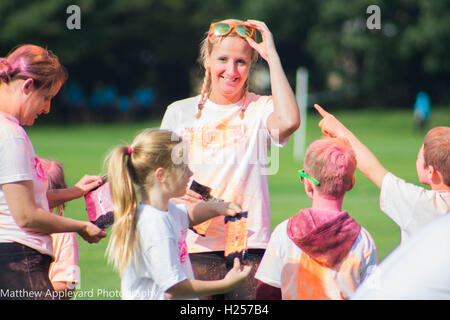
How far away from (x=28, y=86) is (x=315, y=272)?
1776mm

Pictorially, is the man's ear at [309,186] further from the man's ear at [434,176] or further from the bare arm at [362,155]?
the man's ear at [434,176]

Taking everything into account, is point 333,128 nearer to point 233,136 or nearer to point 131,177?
point 233,136

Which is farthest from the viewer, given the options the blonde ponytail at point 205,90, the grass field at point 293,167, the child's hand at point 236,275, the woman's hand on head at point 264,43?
the grass field at point 293,167

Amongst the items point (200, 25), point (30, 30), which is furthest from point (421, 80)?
point (30, 30)

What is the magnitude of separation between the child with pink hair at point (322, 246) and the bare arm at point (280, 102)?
1.24ft

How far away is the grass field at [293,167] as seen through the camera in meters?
8.96

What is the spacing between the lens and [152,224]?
132 inches

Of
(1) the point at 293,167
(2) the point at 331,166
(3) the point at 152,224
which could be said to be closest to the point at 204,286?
(3) the point at 152,224

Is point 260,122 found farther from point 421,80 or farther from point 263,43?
point 421,80

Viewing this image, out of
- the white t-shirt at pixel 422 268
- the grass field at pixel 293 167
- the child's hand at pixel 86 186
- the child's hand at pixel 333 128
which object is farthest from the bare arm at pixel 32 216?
the white t-shirt at pixel 422 268

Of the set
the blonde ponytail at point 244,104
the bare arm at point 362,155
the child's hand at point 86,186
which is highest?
the blonde ponytail at point 244,104

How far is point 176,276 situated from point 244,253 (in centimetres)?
49
